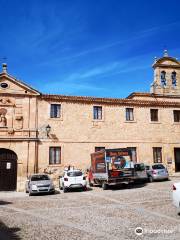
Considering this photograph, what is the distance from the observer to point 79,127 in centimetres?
2519

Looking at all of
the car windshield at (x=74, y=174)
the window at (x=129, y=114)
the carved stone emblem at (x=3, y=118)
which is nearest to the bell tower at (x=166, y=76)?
the window at (x=129, y=114)

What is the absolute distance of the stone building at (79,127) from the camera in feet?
75.8

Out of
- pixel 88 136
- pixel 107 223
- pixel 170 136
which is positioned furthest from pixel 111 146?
pixel 107 223

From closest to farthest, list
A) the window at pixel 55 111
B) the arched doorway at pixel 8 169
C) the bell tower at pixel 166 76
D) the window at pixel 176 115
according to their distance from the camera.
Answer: the arched doorway at pixel 8 169 → the window at pixel 55 111 → the window at pixel 176 115 → the bell tower at pixel 166 76

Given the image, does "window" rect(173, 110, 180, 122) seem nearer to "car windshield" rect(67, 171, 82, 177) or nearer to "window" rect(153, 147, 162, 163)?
"window" rect(153, 147, 162, 163)

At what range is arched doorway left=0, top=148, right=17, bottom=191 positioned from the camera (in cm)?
2277

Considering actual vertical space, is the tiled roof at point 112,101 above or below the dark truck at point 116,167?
above

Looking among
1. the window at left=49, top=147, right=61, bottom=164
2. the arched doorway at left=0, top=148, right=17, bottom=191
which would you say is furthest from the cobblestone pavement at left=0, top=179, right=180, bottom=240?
the window at left=49, top=147, right=61, bottom=164

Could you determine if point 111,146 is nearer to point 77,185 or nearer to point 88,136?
point 88,136

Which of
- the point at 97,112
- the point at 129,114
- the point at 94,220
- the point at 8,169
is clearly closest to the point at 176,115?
the point at 129,114

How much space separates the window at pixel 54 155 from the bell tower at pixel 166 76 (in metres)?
11.7

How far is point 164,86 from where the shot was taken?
29.3 m

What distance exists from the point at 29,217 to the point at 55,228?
2.45m

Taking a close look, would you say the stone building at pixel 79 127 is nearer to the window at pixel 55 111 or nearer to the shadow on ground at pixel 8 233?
the window at pixel 55 111
